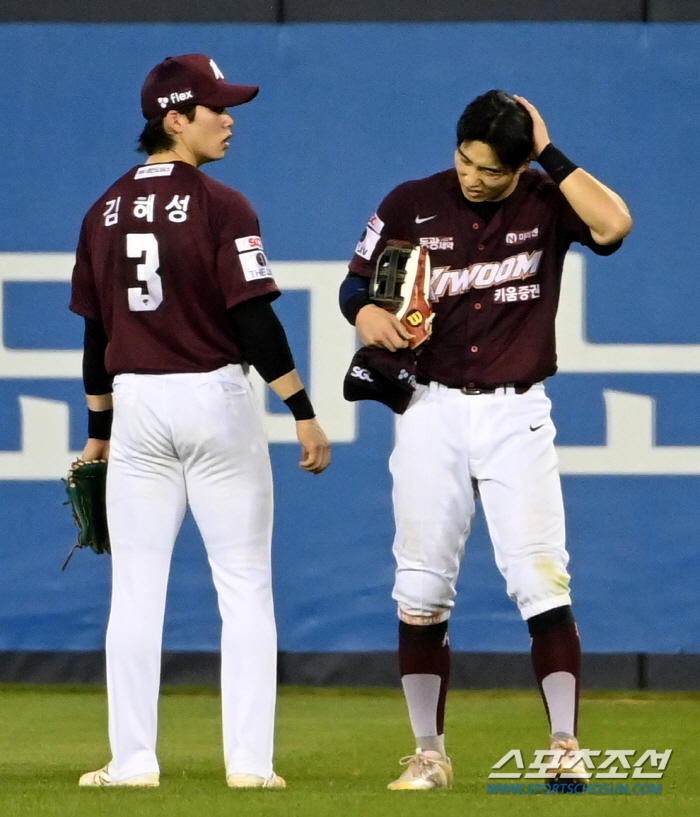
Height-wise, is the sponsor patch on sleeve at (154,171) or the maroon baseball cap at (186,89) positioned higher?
the maroon baseball cap at (186,89)

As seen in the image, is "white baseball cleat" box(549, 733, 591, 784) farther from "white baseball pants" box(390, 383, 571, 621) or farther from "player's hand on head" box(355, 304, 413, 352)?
"player's hand on head" box(355, 304, 413, 352)

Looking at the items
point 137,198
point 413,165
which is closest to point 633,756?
point 137,198

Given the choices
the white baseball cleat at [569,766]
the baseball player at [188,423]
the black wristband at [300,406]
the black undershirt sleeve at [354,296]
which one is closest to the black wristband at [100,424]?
the baseball player at [188,423]

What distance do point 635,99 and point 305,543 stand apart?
2062 mm

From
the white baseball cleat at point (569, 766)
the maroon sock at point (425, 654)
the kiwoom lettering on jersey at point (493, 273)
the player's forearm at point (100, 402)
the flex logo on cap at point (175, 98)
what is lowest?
the white baseball cleat at point (569, 766)

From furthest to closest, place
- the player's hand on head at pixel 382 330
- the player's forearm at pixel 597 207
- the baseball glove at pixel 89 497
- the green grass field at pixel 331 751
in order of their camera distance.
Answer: the baseball glove at pixel 89 497 → the player's hand on head at pixel 382 330 → the player's forearm at pixel 597 207 → the green grass field at pixel 331 751

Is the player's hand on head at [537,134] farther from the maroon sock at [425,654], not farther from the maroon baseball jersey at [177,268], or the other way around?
the maroon sock at [425,654]

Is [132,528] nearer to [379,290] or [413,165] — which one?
[379,290]

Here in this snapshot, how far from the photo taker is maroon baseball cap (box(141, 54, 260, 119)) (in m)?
3.57

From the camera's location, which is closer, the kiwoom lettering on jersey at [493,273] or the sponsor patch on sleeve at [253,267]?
the sponsor patch on sleeve at [253,267]

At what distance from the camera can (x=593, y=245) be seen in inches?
144

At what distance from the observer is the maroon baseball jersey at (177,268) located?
3506 mm

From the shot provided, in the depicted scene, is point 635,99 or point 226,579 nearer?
point 226,579

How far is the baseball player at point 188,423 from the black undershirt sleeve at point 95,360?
0.60 ft
